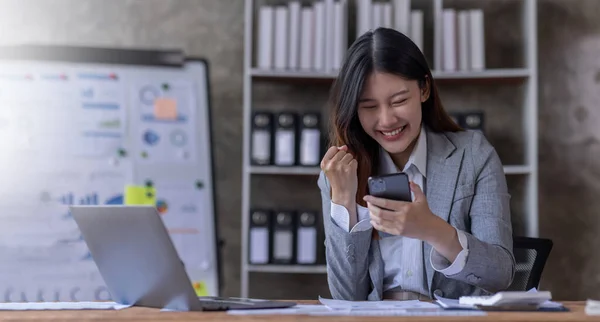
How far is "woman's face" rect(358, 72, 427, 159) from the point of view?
1.76m

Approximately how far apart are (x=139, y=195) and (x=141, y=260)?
1.56 metres

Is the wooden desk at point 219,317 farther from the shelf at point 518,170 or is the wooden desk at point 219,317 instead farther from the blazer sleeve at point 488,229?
the shelf at point 518,170

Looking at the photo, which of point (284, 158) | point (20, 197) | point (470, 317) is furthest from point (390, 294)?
point (20, 197)

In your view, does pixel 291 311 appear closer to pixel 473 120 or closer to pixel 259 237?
pixel 259 237

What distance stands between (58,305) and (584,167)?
2.51 meters

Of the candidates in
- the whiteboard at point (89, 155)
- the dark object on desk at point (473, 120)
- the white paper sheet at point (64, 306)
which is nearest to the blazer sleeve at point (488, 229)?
the white paper sheet at point (64, 306)

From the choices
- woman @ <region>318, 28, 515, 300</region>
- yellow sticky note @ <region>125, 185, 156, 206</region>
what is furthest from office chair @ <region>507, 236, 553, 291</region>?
yellow sticky note @ <region>125, 185, 156, 206</region>

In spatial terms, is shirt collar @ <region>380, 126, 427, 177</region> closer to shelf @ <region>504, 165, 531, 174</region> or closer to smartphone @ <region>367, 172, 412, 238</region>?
smartphone @ <region>367, 172, 412, 238</region>

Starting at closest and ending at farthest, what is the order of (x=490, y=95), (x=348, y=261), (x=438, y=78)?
(x=348, y=261), (x=438, y=78), (x=490, y=95)

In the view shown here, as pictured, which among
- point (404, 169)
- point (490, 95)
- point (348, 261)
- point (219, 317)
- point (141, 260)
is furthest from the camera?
point (490, 95)

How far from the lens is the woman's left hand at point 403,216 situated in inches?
55.9

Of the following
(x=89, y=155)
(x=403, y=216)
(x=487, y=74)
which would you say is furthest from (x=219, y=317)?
(x=487, y=74)

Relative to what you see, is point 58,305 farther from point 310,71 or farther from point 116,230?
point 310,71

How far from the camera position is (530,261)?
1.92 meters
